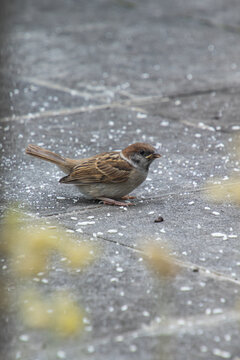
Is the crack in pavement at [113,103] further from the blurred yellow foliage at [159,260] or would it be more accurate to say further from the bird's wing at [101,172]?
the blurred yellow foliage at [159,260]

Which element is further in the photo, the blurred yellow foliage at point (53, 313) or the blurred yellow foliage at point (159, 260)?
the blurred yellow foliage at point (159, 260)

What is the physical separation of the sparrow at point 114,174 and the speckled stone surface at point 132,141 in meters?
0.14

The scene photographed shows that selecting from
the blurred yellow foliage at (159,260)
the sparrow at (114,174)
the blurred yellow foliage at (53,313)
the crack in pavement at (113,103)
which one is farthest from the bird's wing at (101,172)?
the crack in pavement at (113,103)

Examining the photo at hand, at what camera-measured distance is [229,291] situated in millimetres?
4262

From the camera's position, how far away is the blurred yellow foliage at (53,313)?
153 inches

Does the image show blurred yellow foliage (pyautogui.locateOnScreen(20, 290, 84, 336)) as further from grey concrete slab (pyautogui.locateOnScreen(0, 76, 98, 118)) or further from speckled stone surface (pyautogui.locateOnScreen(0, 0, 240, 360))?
grey concrete slab (pyautogui.locateOnScreen(0, 76, 98, 118))

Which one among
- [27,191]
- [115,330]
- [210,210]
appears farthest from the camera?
[27,191]

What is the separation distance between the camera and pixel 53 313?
4.05 meters

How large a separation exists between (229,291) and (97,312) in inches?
31.7

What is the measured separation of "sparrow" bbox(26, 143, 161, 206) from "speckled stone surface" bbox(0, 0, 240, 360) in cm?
14

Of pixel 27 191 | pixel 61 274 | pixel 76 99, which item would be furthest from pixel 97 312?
pixel 76 99

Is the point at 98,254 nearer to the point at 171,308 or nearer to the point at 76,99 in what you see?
the point at 171,308

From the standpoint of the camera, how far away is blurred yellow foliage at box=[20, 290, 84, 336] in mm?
3889

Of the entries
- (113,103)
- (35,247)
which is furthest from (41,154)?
(113,103)
